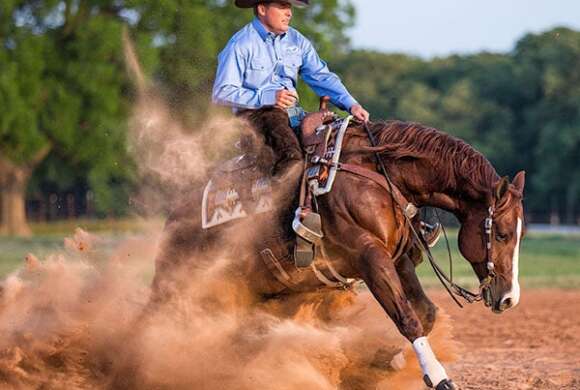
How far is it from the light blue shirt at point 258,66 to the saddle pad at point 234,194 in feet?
1.69

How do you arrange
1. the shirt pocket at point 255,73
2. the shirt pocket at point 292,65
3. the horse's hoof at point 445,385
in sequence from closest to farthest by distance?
1. the horse's hoof at point 445,385
2. the shirt pocket at point 255,73
3. the shirt pocket at point 292,65

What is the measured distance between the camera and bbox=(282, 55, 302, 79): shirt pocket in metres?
8.59

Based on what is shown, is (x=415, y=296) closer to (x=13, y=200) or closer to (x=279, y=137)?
(x=279, y=137)

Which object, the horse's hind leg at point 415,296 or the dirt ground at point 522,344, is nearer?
the horse's hind leg at point 415,296

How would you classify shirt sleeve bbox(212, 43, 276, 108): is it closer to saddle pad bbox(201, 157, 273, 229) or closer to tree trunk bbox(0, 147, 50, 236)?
saddle pad bbox(201, 157, 273, 229)

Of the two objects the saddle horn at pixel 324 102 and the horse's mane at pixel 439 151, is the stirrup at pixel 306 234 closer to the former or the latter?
the horse's mane at pixel 439 151

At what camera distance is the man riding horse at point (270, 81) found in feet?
26.6

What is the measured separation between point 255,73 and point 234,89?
0.23 m

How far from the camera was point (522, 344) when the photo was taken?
13.2 meters

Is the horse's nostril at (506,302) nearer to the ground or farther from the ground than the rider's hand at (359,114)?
nearer to the ground

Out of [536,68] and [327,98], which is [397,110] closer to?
[536,68]

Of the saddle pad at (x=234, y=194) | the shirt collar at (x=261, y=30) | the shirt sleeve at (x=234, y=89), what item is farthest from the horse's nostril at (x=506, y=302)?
the shirt collar at (x=261, y=30)

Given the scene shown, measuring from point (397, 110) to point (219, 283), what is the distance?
57981 millimetres

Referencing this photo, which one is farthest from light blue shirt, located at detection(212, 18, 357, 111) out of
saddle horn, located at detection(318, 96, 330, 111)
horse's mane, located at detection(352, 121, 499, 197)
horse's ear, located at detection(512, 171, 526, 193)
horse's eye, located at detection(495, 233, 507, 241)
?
horse's eye, located at detection(495, 233, 507, 241)
